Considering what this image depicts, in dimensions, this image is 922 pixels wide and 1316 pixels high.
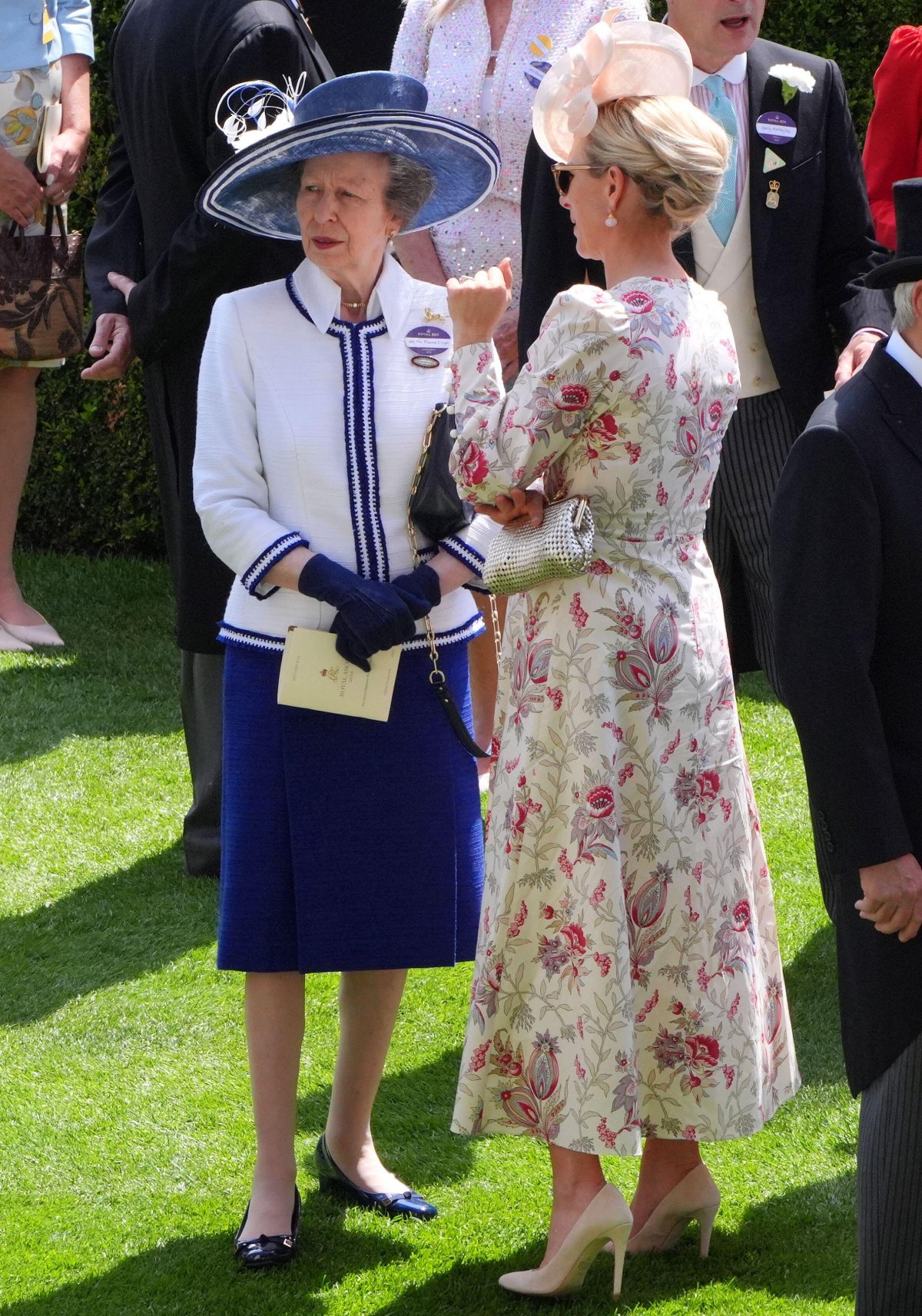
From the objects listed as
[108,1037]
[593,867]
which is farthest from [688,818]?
[108,1037]

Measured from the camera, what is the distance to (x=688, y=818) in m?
3.10

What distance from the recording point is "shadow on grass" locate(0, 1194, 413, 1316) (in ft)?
10.3

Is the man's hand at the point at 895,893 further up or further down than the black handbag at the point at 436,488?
further down

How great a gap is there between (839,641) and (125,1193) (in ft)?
6.21

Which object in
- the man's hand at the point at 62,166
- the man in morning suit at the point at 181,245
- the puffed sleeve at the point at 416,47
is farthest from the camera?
the man's hand at the point at 62,166

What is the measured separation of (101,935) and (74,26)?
3441 millimetres

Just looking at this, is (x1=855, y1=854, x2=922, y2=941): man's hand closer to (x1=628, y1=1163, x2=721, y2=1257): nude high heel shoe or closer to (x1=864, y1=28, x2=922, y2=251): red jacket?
(x1=628, y1=1163, x2=721, y2=1257): nude high heel shoe

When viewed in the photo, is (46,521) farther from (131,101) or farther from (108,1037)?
(108,1037)

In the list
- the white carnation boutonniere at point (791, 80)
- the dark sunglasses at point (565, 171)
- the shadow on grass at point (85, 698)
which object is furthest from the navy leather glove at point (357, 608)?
the shadow on grass at point (85, 698)

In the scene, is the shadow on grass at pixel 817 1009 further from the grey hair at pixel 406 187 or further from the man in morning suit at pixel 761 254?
the grey hair at pixel 406 187

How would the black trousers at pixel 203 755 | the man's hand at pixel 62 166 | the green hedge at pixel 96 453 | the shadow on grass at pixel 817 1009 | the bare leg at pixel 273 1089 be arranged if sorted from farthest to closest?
the green hedge at pixel 96 453
the man's hand at pixel 62 166
the black trousers at pixel 203 755
the shadow on grass at pixel 817 1009
the bare leg at pixel 273 1089

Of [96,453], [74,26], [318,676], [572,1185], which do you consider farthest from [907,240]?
[96,453]

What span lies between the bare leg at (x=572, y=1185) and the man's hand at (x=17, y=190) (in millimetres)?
4261

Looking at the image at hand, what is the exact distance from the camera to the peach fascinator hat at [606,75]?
9.80 feet
